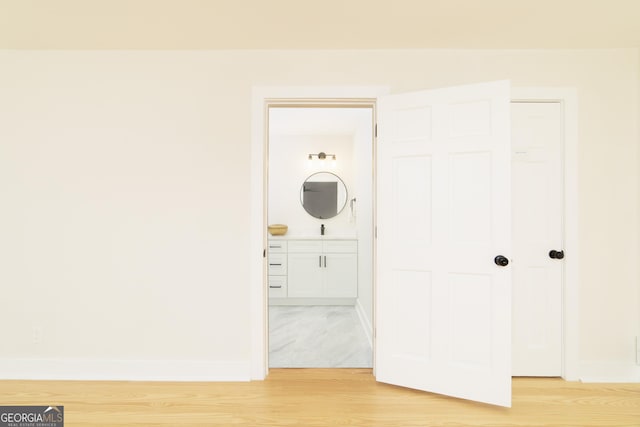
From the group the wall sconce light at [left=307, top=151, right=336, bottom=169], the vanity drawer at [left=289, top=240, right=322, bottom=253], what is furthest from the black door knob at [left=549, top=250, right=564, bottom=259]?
the wall sconce light at [left=307, top=151, right=336, bottom=169]

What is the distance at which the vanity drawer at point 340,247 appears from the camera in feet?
15.9

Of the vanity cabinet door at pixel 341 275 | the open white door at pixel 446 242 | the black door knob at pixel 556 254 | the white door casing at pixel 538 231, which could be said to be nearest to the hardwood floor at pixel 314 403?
the open white door at pixel 446 242

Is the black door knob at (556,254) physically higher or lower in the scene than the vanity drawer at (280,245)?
higher

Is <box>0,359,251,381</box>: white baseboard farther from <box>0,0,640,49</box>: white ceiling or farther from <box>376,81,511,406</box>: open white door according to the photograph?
<box>0,0,640,49</box>: white ceiling

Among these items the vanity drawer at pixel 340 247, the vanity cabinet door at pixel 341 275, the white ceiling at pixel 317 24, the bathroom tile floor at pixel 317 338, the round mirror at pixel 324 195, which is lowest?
the bathroom tile floor at pixel 317 338

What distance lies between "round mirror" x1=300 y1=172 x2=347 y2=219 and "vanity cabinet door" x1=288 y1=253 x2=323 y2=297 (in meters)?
0.86

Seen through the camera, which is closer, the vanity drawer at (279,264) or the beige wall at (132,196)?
the beige wall at (132,196)

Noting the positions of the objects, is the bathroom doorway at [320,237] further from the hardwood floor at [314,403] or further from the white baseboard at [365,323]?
the hardwood floor at [314,403]

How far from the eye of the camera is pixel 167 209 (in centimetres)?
260

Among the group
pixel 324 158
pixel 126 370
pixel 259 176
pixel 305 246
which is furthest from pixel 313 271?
pixel 126 370

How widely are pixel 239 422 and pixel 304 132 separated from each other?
4202mm

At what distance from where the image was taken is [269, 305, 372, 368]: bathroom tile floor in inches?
117

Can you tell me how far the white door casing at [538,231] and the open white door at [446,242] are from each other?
1.68 ft

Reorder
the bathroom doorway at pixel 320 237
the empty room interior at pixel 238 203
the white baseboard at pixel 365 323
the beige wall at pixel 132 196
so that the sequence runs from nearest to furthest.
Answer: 1. the empty room interior at pixel 238 203
2. the beige wall at pixel 132 196
3. the bathroom doorway at pixel 320 237
4. the white baseboard at pixel 365 323
